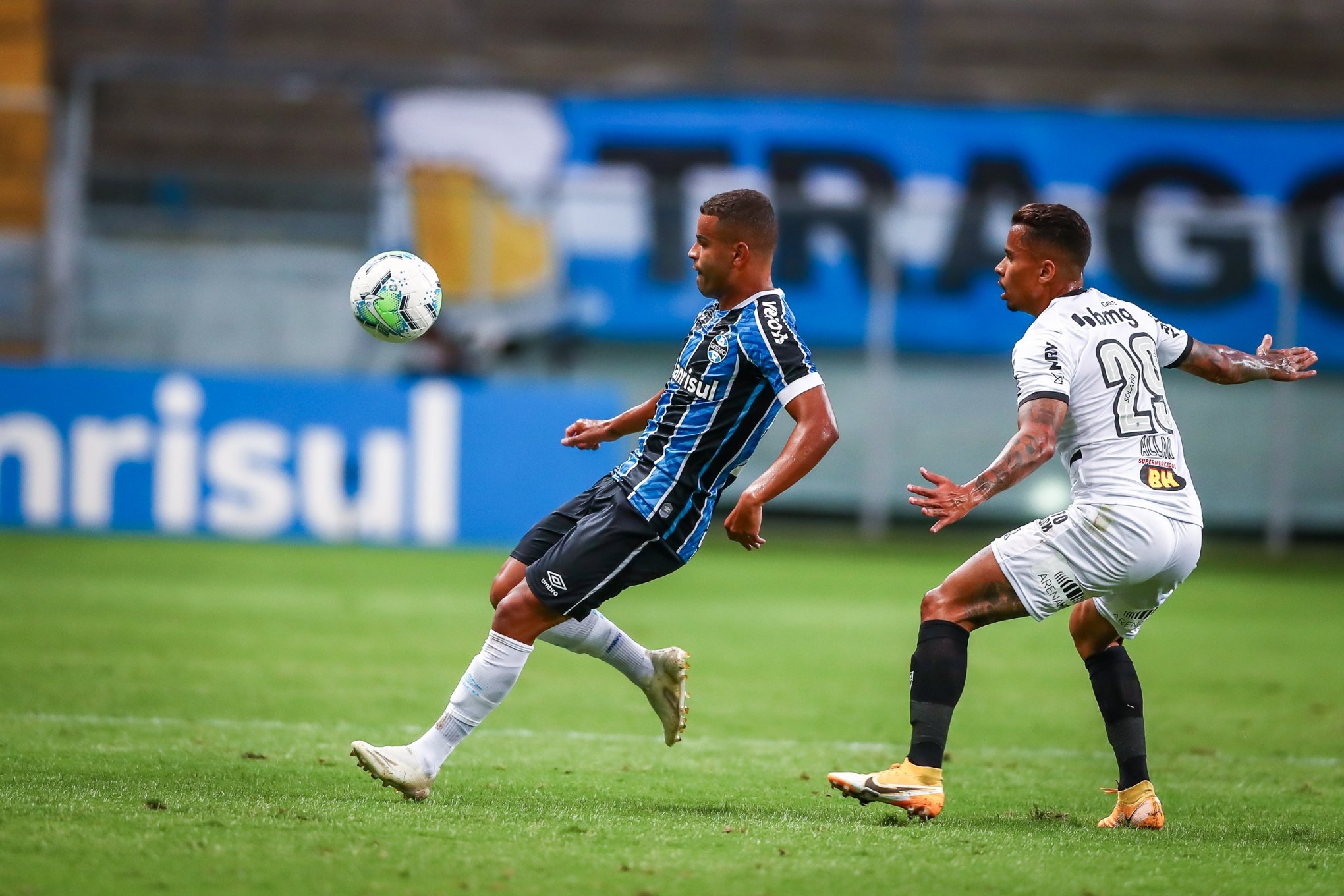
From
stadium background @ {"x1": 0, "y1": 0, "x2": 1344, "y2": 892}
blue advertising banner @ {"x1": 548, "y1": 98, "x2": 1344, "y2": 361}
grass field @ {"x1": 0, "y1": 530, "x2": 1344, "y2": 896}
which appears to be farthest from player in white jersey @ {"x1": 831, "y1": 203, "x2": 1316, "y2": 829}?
blue advertising banner @ {"x1": 548, "y1": 98, "x2": 1344, "y2": 361}

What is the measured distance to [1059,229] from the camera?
5.32m

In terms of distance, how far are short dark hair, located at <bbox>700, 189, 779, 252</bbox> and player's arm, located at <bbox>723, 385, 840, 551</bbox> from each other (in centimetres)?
59

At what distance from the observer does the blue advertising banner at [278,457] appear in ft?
48.3

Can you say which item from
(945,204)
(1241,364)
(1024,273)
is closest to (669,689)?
(1024,273)

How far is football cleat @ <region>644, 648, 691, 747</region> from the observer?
19.6ft

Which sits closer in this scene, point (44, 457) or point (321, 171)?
point (44, 457)

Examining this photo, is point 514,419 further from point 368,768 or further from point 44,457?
point 368,768

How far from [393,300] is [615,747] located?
7.32ft

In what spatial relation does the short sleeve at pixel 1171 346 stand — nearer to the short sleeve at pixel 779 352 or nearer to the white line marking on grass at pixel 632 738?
the short sleeve at pixel 779 352

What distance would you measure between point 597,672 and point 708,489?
151 inches

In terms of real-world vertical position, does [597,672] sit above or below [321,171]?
below

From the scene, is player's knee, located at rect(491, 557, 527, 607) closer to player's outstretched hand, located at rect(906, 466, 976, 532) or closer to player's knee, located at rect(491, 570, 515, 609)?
player's knee, located at rect(491, 570, 515, 609)

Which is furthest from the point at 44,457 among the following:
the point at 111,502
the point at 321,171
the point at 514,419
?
the point at 321,171

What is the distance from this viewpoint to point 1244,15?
20969 mm
